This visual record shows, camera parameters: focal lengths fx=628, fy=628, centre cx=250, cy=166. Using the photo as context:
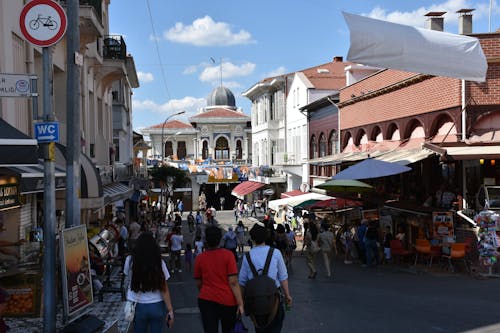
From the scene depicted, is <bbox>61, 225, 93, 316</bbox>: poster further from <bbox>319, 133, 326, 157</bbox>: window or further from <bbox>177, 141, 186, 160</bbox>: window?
<bbox>177, 141, 186, 160</bbox>: window

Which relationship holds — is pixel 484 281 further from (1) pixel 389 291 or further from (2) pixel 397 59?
(2) pixel 397 59

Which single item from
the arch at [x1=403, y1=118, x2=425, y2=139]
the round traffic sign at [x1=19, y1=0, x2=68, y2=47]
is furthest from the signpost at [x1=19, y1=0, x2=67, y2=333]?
the arch at [x1=403, y1=118, x2=425, y2=139]

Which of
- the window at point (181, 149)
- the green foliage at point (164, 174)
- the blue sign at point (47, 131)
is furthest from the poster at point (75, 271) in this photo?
the window at point (181, 149)

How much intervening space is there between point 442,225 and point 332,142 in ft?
57.4

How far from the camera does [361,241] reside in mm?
18922

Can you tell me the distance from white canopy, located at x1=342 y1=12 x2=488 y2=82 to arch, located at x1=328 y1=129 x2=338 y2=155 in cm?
1780

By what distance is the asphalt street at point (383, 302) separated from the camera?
9977 mm

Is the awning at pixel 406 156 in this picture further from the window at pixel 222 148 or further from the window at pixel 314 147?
the window at pixel 222 148

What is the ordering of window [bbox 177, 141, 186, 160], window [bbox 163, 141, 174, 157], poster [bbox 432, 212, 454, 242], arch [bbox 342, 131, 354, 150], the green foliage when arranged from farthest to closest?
window [bbox 163, 141, 174, 157] → window [bbox 177, 141, 186, 160] → the green foliage → arch [bbox 342, 131, 354, 150] → poster [bbox 432, 212, 454, 242]

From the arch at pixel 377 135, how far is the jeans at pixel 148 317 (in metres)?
20.9

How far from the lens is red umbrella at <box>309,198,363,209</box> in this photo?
23.0 meters

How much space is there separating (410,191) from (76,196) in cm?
1569

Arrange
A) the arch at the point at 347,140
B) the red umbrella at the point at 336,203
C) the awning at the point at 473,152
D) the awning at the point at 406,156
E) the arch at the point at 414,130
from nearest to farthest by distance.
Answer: the awning at the point at 473,152
the awning at the point at 406,156
the arch at the point at 414,130
the red umbrella at the point at 336,203
the arch at the point at 347,140

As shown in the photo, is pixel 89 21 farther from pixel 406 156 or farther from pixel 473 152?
pixel 473 152
